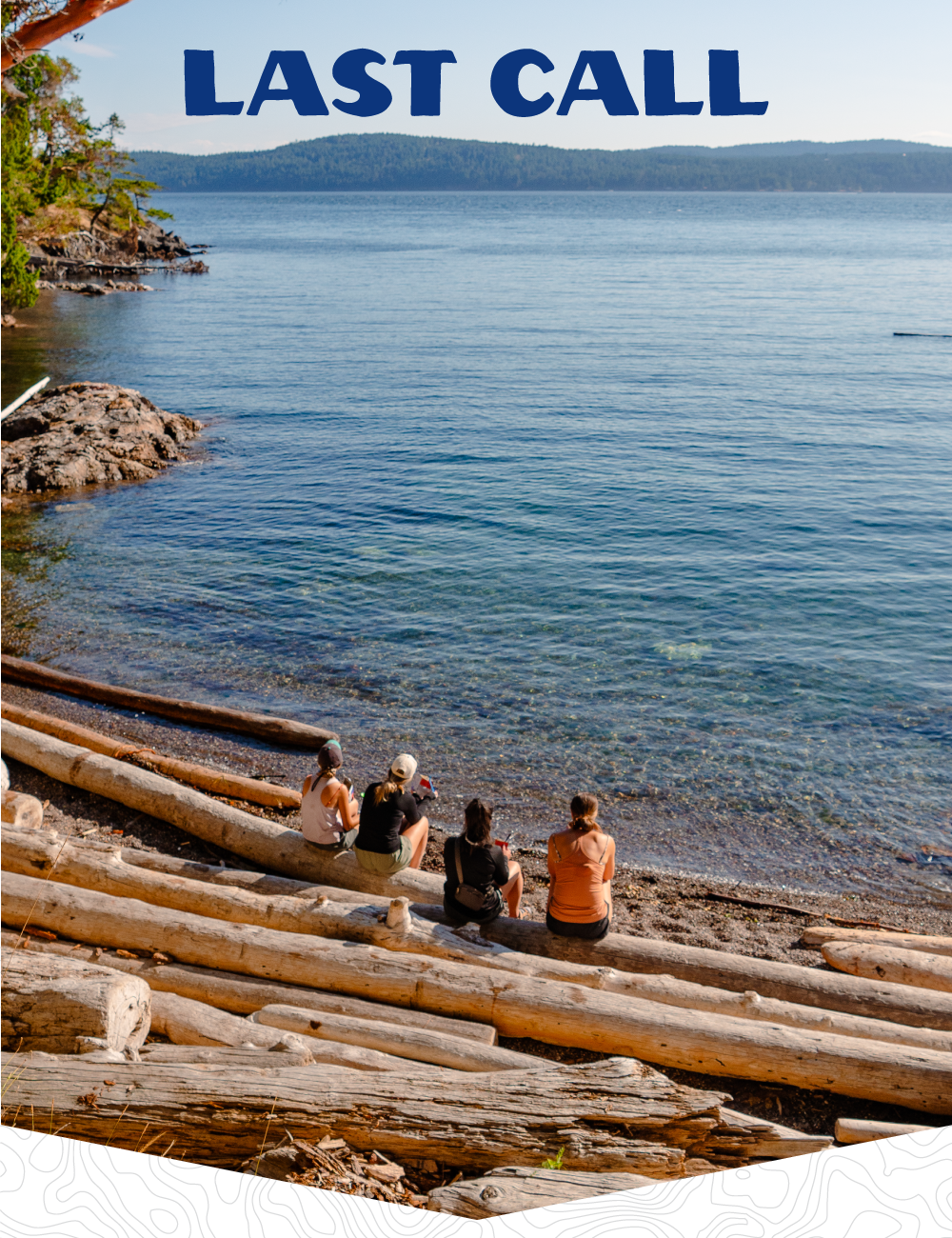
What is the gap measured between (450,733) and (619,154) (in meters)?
74.0

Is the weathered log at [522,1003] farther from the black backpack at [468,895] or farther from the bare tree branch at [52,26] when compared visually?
the bare tree branch at [52,26]

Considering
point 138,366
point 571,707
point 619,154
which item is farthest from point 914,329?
point 571,707

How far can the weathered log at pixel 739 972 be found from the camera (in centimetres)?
741

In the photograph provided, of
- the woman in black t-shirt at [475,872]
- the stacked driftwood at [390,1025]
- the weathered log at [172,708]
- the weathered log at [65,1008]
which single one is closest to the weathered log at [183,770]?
the stacked driftwood at [390,1025]

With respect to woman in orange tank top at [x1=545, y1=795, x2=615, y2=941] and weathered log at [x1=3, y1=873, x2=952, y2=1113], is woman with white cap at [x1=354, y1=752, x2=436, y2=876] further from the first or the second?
woman in orange tank top at [x1=545, y1=795, x2=615, y2=941]

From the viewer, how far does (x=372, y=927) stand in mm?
7770

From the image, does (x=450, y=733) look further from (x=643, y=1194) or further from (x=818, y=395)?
(x=818, y=395)

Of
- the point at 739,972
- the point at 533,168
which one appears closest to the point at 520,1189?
the point at 739,972

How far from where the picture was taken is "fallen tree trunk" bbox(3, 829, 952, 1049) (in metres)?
7.09

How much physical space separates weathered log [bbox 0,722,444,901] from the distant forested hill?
34.3 meters

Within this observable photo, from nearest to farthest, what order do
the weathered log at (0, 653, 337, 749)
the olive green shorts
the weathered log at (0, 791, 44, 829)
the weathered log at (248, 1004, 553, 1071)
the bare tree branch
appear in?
the bare tree branch < the weathered log at (248, 1004, 553, 1071) < the olive green shorts < the weathered log at (0, 791, 44, 829) < the weathered log at (0, 653, 337, 749)

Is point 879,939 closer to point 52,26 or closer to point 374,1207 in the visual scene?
point 374,1207

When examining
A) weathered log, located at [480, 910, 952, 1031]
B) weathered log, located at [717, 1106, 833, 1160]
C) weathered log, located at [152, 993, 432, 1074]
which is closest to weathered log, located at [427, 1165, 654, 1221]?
weathered log, located at [717, 1106, 833, 1160]

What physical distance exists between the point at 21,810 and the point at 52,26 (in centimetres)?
726
